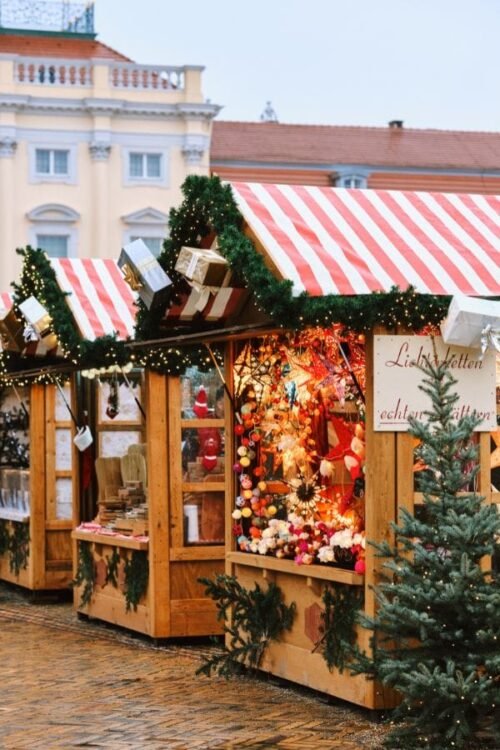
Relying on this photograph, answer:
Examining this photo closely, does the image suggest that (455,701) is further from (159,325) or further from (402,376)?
(159,325)

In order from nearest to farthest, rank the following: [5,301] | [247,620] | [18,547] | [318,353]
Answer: [318,353] → [247,620] → [18,547] → [5,301]

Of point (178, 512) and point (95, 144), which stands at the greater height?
point (95, 144)

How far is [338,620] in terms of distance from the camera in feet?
27.4

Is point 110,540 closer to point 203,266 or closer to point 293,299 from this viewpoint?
point 203,266

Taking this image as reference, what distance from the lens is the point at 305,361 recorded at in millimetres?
9141

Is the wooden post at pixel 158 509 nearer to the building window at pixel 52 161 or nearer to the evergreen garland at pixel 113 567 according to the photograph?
the evergreen garland at pixel 113 567

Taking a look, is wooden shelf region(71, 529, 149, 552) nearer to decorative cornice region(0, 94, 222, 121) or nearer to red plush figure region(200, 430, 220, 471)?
red plush figure region(200, 430, 220, 471)

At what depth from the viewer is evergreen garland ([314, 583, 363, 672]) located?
8.23 m

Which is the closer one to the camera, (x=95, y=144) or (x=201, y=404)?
(x=201, y=404)

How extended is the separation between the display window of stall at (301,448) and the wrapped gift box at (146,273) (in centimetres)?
65

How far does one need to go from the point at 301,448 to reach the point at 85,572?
372cm

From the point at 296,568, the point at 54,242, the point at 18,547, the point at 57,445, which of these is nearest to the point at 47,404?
the point at 57,445

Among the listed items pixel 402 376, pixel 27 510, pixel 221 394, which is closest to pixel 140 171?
pixel 27 510

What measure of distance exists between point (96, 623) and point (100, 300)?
2.57 meters
